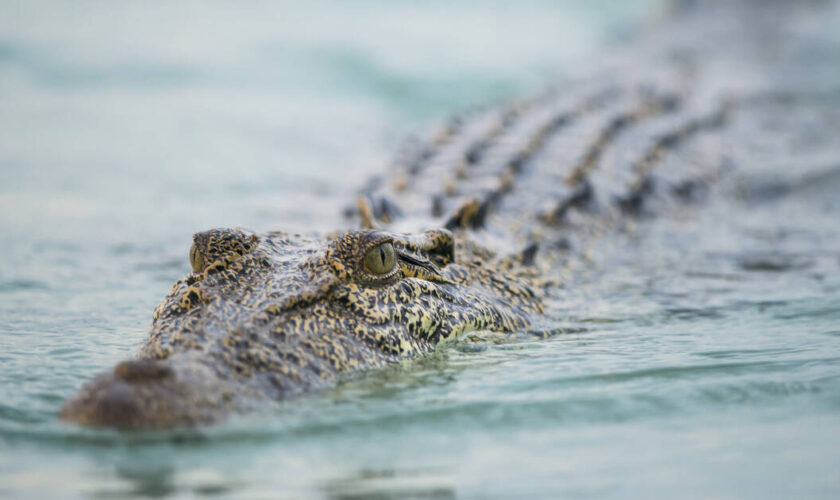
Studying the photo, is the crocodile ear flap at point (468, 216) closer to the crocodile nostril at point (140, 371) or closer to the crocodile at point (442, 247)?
the crocodile at point (442, 247)

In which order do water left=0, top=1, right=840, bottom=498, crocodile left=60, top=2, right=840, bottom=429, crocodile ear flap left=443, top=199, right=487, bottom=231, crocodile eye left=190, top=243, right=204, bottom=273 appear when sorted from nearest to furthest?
water left=0, top=1, right=840, bottom=498 → crocodile left=60, top=2, right=840, bottom=429 → crocodile eye left=190, top=243, right=204, bottom=273 → crocodile ear flap left=443, top=199, right=487, bottom=231

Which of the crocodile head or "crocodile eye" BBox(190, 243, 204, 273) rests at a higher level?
"crocodile eye" BBox(190, 243, 204, 273)

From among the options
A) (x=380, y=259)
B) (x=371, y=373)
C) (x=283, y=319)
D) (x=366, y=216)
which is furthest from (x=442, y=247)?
(x=283, y=319)

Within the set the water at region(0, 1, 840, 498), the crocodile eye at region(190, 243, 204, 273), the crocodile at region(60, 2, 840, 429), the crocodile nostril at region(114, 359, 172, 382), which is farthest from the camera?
the crocodile eye at region(190, 243, 204, 273)

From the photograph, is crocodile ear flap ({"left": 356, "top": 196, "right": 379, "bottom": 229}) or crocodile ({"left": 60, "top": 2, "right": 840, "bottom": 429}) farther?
crocodile ear flap ({"left": 356, "top": 196, "right": 379, "bottom": 229})

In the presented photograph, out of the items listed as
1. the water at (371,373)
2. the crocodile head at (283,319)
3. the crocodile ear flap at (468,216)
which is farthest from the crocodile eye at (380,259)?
the crocodile ear flap at (468,216)

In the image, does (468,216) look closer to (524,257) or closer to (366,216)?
(524,257)

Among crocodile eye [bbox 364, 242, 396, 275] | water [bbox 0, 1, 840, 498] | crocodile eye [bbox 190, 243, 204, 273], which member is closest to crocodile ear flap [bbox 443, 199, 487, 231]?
water [bbox 0, 1, 840, 498]

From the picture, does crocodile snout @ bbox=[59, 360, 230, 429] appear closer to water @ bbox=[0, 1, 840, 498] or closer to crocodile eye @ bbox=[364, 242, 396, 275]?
water @ bbox=[0, 1, 840, 498]
